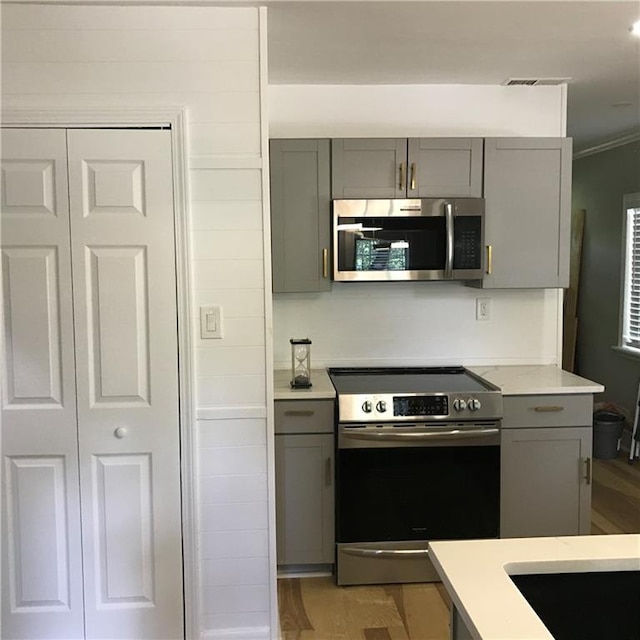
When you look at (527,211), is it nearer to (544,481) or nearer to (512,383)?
(512,383)

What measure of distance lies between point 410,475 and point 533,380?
2.66ft

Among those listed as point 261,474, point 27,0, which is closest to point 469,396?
point 261,474

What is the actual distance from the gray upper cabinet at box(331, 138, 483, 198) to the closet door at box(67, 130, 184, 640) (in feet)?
3.61

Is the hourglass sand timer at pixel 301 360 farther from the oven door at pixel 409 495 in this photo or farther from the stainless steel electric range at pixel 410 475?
the oven door at pixel 409 495

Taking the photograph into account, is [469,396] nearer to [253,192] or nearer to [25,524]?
[253,192]

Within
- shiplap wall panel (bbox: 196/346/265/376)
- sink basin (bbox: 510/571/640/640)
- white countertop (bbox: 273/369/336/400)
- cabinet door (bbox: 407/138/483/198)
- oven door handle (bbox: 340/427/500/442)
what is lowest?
oven door handle (bbox: 340/427/500/442)

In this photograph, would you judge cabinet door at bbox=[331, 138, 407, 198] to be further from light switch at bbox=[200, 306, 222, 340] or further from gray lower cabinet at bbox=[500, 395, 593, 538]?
gray lower cabinet at bbox=[500, 395, 593, 538]

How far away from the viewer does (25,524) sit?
2.44 metres

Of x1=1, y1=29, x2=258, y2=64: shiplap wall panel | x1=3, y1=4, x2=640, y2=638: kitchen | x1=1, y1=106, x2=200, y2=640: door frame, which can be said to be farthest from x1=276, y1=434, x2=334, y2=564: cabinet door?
x1=1, y1=29, x2=258, y2=64: shiplap wall panel

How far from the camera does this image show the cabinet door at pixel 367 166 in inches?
126

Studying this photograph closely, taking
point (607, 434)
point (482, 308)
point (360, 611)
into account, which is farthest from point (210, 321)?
point (607, 434)

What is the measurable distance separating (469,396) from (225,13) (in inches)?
75.5

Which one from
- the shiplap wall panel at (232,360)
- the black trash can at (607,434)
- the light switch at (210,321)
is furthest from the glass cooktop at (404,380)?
the black trash can at (607,434)

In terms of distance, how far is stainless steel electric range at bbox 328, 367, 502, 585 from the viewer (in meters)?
2.98
